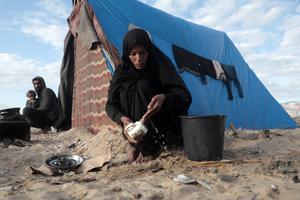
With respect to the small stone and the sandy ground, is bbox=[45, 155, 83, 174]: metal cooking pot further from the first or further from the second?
the small stone

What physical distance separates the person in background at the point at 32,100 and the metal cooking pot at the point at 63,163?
372 cm

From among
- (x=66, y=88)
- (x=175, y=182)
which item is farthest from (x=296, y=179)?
(x=66, y=88)

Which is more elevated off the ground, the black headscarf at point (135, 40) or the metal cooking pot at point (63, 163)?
the black headscarf at point (135, 40)

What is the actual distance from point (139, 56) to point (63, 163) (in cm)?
97

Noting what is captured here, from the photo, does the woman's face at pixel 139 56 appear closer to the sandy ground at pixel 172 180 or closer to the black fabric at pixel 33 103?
the sandy ground at pixel 172 180

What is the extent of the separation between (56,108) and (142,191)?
4563 millimetres

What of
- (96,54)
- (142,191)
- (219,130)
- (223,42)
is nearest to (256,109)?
(223,42)

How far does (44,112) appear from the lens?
6.01 m

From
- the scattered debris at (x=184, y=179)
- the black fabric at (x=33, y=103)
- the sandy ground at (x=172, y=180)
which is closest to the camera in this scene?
the sandy ground at (x=172, y=180)

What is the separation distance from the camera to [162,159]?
2.64 m

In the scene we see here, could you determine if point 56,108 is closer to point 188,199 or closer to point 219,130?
point 219,130

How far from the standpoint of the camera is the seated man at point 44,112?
5949mm

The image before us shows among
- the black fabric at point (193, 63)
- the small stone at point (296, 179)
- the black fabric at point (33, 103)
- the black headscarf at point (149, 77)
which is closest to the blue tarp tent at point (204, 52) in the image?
the black fabric at point (193, 63)

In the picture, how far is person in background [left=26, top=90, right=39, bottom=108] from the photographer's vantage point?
630 centimetres
